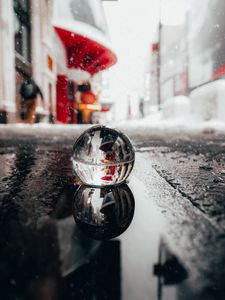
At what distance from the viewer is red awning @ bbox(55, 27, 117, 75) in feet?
38.1

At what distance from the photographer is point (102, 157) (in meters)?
0.81

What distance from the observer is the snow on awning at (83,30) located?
11211 mm

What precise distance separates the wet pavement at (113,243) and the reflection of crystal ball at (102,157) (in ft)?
0.15

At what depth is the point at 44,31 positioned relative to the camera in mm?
9945

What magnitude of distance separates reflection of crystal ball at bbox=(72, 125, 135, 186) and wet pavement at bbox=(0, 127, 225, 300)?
0.15ft

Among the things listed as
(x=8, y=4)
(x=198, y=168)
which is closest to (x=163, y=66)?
(x=8, y=4)

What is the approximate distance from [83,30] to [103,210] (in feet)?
38.9

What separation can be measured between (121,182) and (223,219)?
0.39 metres

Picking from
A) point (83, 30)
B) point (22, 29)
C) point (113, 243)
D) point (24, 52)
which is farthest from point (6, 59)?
point (113, 243)

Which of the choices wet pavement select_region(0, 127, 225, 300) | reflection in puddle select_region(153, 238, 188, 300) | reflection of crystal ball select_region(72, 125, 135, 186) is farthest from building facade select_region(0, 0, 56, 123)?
reflection in puddle select_region(153, 238, 188, 300)

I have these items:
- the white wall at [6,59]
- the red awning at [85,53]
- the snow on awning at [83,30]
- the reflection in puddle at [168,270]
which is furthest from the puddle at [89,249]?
the red awning at [85,53]

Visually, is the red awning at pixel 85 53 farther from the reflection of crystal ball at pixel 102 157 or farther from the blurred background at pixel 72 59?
the reflection of crystal ball at pixel 102 157

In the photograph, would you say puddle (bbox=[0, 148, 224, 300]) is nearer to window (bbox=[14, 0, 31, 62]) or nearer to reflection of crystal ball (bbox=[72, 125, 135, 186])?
reflection of crystal ball (bbox=[72, 125, 135, 186])

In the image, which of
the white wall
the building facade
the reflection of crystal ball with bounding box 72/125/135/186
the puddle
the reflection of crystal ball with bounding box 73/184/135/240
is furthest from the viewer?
the building facade
